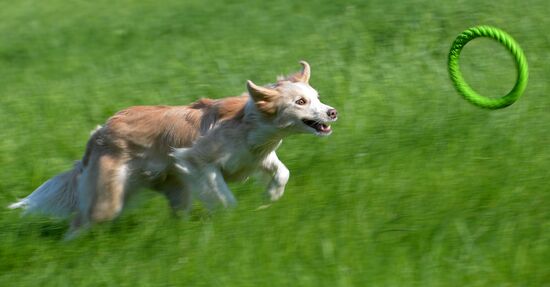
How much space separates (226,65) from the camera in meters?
11.9

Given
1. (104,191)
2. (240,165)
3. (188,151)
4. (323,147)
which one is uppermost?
(188,151)

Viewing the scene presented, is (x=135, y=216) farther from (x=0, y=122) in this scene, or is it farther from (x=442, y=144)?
→ (x=0, y=122)

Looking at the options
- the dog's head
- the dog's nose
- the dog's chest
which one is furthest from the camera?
the dog's chest

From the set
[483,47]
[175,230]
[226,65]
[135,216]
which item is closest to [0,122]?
[226,65]

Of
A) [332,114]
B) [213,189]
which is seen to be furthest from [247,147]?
[332,114]

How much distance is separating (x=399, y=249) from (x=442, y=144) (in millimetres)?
2150

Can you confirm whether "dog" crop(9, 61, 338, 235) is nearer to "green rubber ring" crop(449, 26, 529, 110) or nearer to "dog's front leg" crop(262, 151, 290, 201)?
"dog's front leg" crop(262, 151, 290, 201)

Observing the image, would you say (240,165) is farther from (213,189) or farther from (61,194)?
(61,194)

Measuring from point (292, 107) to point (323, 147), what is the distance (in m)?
1.19

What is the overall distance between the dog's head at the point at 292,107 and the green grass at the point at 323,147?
1.63ft

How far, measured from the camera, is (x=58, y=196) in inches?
313

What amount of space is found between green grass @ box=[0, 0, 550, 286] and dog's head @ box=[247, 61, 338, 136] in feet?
1.63

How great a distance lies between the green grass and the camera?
6.11 meters

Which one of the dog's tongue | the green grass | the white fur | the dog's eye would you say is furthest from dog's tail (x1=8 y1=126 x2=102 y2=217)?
the dog's tongue
